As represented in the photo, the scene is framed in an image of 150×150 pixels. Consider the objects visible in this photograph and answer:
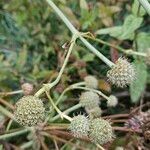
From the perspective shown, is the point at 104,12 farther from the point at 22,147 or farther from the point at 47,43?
the point at 22,147

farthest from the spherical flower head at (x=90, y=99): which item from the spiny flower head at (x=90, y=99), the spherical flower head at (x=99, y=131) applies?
the spherical flower head at (x=99, y=131)

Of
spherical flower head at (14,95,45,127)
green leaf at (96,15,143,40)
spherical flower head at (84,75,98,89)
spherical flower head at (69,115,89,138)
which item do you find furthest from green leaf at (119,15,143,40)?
spherical flower head at (14,95,45,127)

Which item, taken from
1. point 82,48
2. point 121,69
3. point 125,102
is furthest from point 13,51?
point 121,69

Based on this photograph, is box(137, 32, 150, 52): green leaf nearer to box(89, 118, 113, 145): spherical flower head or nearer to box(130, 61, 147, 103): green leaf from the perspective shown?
box(130, 61, 147, 103): green leaf

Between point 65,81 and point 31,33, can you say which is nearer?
point 65,81

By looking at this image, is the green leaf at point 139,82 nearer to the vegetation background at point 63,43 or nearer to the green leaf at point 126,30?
the vegetation background at point 63,43

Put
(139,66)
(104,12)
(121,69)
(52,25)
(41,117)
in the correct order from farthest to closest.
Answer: (52,25) < (104,12) < (139,66) < (121,69) < (41,117)

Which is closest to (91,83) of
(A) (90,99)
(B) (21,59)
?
(A) (90,99)

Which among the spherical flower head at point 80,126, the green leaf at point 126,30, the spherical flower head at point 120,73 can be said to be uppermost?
the green leaf at point 126,30
